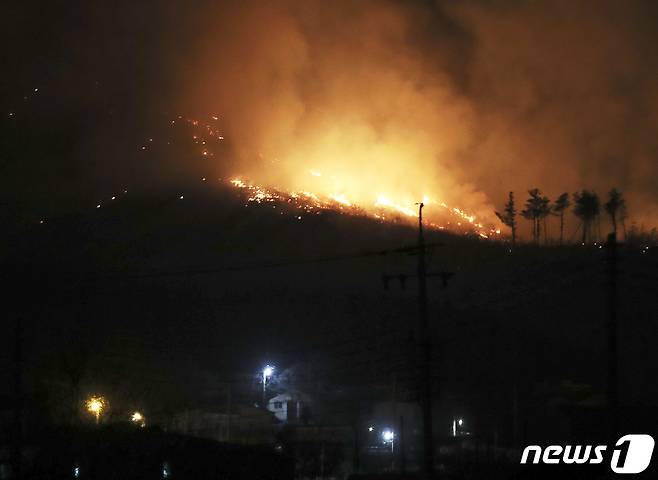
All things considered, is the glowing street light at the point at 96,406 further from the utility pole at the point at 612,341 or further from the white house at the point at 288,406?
the utility pole at the point at 612,341

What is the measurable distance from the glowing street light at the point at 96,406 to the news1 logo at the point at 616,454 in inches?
1030

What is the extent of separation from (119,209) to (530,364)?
115 meters

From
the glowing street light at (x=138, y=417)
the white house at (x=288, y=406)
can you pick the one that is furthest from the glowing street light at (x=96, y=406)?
the white house at (x=288, y=406)

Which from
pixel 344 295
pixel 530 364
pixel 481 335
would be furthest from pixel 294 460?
pixel 344 295

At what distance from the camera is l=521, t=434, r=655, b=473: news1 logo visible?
88.3 feet

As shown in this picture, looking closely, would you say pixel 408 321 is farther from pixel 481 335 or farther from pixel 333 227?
pixel 333 227

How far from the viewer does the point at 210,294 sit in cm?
10731

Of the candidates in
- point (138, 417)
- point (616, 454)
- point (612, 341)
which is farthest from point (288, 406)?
point (616, 454)

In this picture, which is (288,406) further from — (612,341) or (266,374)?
(612,341)

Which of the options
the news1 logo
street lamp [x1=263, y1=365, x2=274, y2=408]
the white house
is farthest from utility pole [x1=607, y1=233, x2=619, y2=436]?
street lamp [x1=263, y1=365, x2=274, y2=408]

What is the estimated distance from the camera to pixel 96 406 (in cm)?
4919

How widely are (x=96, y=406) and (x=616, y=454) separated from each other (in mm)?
29303

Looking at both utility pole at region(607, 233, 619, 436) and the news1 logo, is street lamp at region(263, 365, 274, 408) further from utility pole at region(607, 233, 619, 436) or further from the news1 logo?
utility pole at region(607, 233, 619, 436)

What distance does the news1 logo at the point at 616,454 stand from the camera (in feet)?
88.3
